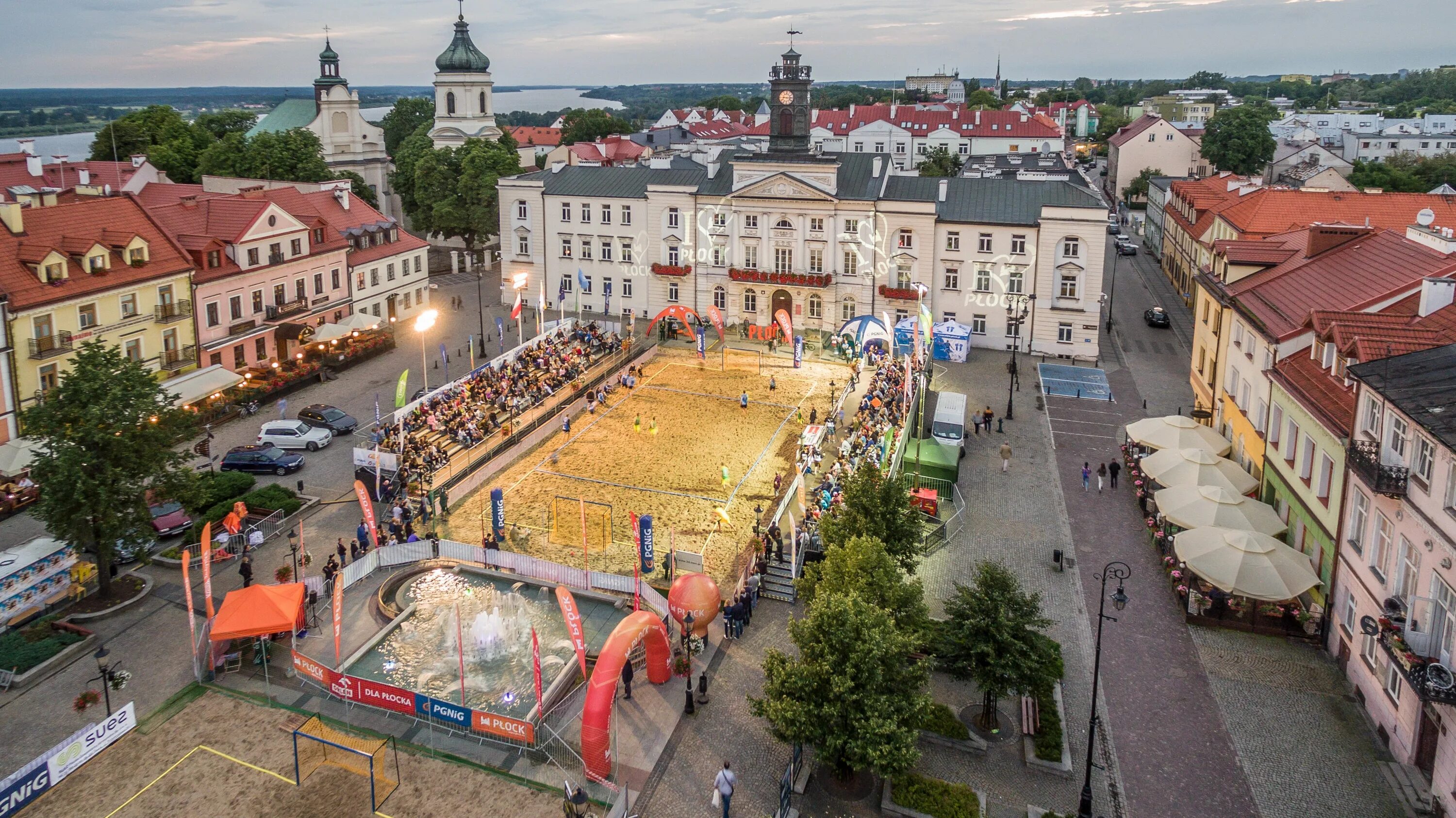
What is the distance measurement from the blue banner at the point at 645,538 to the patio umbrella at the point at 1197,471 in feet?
57.0

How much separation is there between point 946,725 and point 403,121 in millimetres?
124024

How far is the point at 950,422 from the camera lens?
41.6 m

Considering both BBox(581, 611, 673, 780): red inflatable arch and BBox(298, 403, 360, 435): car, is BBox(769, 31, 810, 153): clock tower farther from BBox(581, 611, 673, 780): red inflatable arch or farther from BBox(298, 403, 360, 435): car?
BBox(581, 611, 673, 780): red inflatable arch

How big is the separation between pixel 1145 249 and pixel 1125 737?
→ 2989 inches

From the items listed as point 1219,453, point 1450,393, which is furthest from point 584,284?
point 1450,393

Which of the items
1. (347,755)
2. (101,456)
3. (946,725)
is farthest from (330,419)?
(946,725)

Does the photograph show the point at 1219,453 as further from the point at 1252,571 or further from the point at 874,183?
the point at 874,183

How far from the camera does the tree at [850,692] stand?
64.8ft

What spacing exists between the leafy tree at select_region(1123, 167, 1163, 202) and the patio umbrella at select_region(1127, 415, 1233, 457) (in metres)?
79.9

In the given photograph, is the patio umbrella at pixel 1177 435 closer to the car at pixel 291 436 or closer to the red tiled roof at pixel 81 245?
the car at pixel 291 436

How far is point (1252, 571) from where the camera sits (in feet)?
90.0

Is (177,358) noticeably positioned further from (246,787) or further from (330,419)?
(246,787)

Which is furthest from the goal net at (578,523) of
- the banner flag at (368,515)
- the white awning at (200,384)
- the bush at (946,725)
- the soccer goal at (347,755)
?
the white awning at (200,384)

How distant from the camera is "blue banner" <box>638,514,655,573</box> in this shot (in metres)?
30.0
